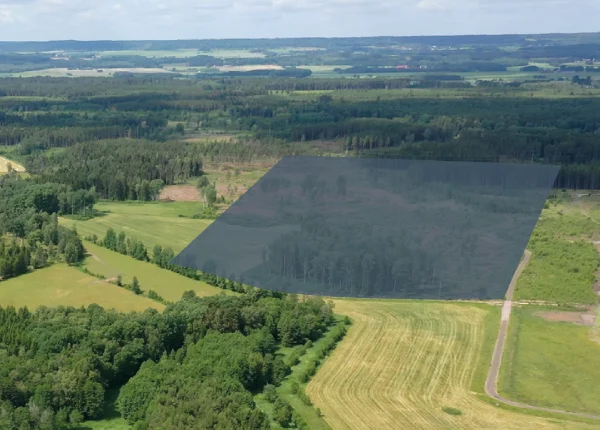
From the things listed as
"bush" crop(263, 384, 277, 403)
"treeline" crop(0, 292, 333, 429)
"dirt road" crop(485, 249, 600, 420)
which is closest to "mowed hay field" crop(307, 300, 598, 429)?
"dirt road" crop(485, 249, 600, 420)

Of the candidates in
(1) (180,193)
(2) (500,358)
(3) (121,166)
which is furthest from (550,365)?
(3) (121,166)

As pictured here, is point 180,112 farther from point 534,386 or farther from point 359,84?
point 534,386

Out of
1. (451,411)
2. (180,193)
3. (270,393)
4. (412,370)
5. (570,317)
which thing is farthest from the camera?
(180,193)

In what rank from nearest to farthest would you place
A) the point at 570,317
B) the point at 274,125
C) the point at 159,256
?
1. the point at 570,317
2. the point at 159,256
3. the point at 274,125

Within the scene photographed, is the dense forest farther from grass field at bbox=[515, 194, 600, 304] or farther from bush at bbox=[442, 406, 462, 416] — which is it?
bush at bbox=[442, 406, 462, 416]

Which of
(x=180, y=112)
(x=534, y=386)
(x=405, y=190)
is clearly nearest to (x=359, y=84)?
(x=180, y=112)

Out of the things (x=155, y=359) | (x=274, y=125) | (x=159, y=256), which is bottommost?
(x=155, y=359)

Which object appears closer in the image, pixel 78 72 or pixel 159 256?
pixel 159 256

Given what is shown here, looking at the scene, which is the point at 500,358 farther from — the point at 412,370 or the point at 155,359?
the point at 155,359

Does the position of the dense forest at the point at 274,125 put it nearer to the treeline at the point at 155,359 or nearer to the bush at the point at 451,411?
the treeline at the point at 155,359
